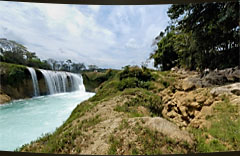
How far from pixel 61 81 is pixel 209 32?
817 cm

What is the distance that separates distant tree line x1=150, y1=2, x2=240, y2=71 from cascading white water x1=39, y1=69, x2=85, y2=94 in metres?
5.77

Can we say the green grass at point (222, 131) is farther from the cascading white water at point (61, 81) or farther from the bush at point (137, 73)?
the cascading white water at point (61, 81)

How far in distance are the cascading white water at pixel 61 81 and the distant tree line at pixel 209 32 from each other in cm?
577

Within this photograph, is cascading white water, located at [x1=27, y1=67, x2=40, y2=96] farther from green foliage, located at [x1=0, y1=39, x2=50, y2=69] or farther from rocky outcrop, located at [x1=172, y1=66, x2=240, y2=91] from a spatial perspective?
rocky outcrop, located at [x1=172, y1=66, x2=240, y2=91]

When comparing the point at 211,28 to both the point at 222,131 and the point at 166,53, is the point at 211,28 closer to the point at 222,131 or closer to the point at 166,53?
the point at 222,131

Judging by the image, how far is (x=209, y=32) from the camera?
10.9 feet

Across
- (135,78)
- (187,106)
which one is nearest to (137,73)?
(135,78)

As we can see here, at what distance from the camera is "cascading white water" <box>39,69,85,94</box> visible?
7898 mm

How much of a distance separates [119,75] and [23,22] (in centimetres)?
344

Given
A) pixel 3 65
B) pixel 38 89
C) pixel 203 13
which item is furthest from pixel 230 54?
pixel 38 89

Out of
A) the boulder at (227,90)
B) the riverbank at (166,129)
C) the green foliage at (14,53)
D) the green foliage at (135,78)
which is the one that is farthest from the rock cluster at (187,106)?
the green foliage at (14,53)

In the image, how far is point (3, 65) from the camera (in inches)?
206

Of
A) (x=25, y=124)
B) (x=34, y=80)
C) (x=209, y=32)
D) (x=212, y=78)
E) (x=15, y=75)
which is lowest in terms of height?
(x=25, y=124)

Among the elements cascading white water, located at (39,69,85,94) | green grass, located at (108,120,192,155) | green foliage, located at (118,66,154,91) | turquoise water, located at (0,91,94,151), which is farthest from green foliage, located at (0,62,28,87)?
green grass, located at (108,120,192,155)
